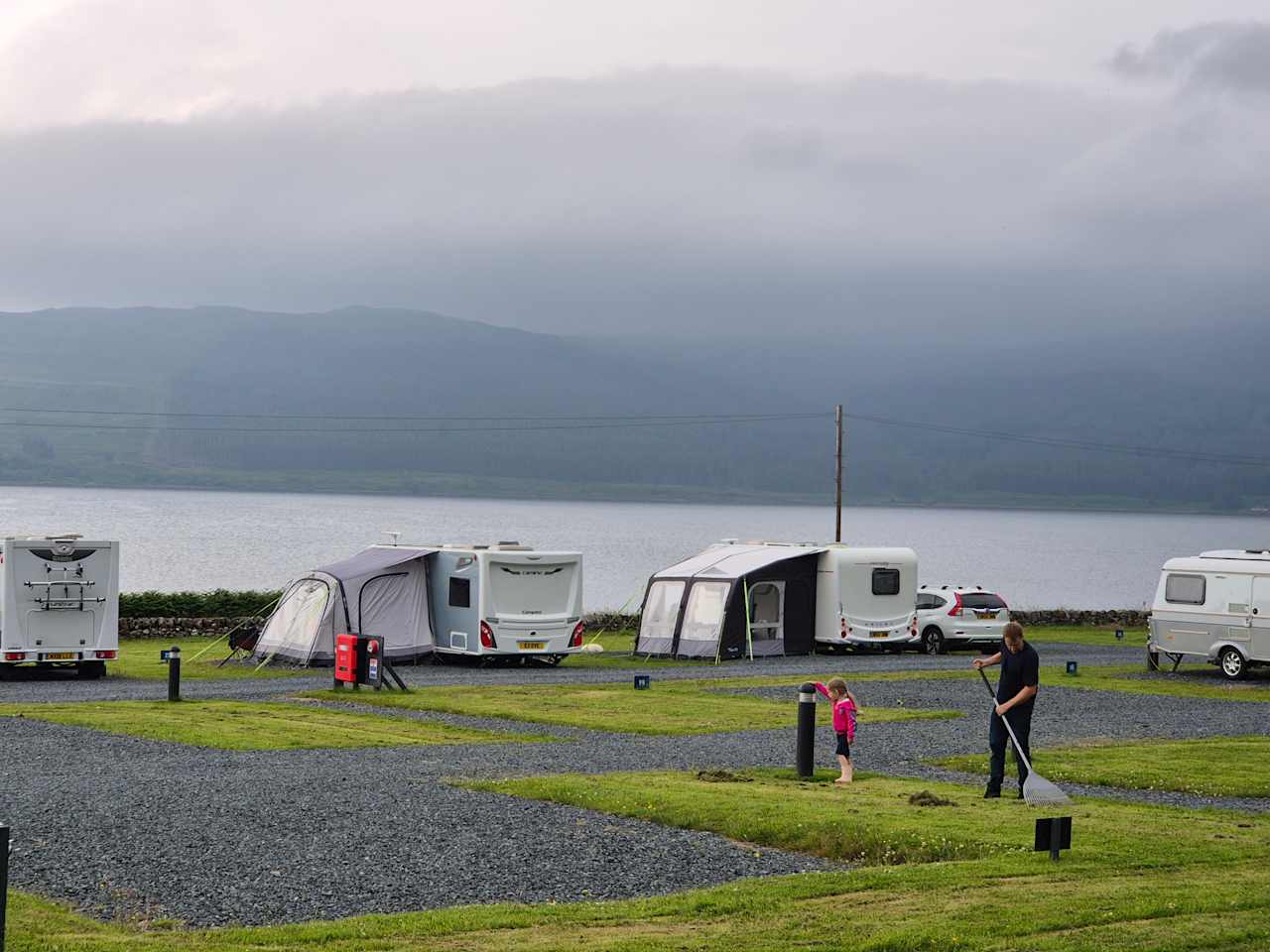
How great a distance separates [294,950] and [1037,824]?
4.89 meters

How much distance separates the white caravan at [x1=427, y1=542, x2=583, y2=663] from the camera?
3070cm

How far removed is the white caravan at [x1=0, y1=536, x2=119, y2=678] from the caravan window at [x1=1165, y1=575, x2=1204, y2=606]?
61.0ft

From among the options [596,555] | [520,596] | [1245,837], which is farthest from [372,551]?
[596,555]

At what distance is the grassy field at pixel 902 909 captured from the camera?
874 cm

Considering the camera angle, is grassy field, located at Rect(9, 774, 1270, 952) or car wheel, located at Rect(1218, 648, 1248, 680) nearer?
grassy field, located at Rect(9, 774, 1270, 952)

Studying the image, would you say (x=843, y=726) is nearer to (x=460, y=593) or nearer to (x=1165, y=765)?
(x=1165, y=765)

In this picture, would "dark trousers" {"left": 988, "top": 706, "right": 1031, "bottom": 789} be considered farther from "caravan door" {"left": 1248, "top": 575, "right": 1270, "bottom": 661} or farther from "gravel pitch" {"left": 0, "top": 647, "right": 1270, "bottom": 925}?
"caravan door" {"left": 1248, "top": 575, "right": 1270, "bottom": 661}

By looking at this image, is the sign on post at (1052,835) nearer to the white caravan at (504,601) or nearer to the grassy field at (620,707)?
the grassy field at (620,707)

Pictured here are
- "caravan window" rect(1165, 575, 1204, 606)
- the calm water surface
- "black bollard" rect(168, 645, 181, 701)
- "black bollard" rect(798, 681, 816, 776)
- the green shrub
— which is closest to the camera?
"black bollard" rect(798, 681, 816, 776)

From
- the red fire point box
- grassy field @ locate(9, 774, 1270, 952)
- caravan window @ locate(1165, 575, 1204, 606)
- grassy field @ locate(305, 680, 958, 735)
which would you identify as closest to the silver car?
caravan window @ locate(1165, 575, 1204, 606)

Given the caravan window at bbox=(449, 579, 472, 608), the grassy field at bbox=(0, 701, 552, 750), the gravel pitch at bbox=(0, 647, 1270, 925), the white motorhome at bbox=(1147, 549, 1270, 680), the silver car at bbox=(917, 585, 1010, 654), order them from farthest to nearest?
the silver car at bbox=(917, 585, 1010, 654)
the caravan window at bbox=(449, 579, 472, 608)
the white motorhome at bbox=(1147, 549, 1270, 680)
the grassy field at bbox=(0, 701, 552, 750)
the gravel pitch at bbox=(0, 647, 1270, 925)

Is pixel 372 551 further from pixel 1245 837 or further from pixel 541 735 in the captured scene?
pixel 1245 837

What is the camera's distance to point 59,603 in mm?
27047

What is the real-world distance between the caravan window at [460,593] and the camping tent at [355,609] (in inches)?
26.3
